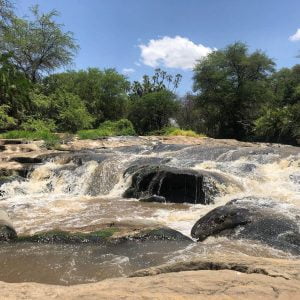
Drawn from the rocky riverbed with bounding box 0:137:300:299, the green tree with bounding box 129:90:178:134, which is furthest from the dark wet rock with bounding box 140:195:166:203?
the green tree with bounding box 129:90:178:134

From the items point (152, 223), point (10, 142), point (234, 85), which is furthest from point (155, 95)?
point (152, 223)

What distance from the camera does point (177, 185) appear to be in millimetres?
12375

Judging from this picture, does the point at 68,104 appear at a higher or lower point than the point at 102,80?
lower

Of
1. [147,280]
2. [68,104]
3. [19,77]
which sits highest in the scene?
[68,104]

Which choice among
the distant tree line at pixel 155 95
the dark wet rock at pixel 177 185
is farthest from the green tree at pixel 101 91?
the dark wet rock at pixel 177 185

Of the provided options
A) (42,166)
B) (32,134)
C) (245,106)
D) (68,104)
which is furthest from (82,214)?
(245,106)

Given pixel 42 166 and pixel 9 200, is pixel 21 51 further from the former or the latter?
pixel 9 200

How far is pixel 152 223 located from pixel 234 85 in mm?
31054

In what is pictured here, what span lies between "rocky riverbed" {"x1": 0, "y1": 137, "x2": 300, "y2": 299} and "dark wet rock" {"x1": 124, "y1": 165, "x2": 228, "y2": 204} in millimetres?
31

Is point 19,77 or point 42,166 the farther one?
point 42,166

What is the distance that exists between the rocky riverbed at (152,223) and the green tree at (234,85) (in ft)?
62.0

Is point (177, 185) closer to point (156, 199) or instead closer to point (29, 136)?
point (156, 199)

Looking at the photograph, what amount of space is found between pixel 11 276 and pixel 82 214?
4.88m

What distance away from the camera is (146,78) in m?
54.2
